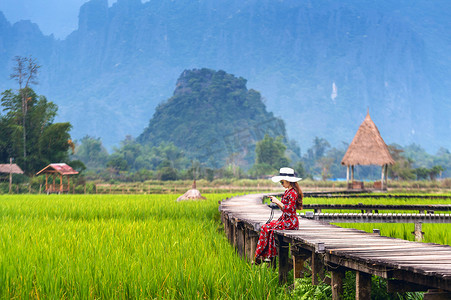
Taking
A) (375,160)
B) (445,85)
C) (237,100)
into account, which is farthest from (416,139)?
(375,160)

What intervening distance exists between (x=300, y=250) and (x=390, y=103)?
619 feet

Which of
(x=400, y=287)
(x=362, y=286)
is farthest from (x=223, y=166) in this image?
(x=400, y=287)

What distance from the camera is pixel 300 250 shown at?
19.2 ft

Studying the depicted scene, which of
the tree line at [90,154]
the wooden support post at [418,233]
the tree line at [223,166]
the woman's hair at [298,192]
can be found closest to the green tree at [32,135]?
the tree line at [90,154]

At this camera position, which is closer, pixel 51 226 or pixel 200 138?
pixel 51 226

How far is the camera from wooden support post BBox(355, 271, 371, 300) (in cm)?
435

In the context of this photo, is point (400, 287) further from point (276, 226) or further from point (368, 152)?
point (368, 152)

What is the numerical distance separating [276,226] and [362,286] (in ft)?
7.11

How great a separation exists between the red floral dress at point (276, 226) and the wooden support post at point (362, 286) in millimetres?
1964

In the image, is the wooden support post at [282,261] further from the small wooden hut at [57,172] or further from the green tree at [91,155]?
the green tree at [91,155]

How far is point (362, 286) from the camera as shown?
437 cm

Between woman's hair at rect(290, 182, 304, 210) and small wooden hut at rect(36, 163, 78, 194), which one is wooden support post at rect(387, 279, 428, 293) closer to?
woman's hair at rect(290, 182, 304, 210)

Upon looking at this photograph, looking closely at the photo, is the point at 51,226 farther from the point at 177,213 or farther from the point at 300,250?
the point at 300,250

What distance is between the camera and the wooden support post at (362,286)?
435 cm
